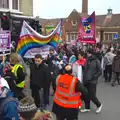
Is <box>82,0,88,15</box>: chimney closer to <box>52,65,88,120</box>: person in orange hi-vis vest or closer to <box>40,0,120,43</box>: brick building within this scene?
<box>40,0,120,43</box>: brick building

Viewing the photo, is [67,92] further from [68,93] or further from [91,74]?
[91,74]

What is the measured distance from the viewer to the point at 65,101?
5660mm

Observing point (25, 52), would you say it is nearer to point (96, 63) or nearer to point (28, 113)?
point (96, 63)

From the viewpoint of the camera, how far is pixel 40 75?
7.21m

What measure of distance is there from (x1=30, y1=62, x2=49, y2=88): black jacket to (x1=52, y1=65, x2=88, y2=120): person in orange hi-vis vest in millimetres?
1475

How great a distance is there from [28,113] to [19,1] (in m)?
14.9

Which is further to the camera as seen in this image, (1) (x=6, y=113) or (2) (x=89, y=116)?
(2) (x=89, y=116)

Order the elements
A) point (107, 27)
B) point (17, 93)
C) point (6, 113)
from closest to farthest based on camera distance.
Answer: point (6, 113), point (17, 93), point (107, 27)

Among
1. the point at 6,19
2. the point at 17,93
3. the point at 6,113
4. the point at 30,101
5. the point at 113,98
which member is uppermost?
the point at 6,19

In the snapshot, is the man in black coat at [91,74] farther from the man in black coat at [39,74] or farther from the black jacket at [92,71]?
the man in black coat at [39,74]

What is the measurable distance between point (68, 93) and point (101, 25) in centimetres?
6358

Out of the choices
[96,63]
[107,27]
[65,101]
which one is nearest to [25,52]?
[96,63]

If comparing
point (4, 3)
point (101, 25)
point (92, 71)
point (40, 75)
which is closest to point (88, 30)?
point (4, 3)

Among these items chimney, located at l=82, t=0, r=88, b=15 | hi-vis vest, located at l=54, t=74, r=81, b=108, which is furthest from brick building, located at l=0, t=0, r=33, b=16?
chimney, located at l=82, t=0, r=88, b=15
